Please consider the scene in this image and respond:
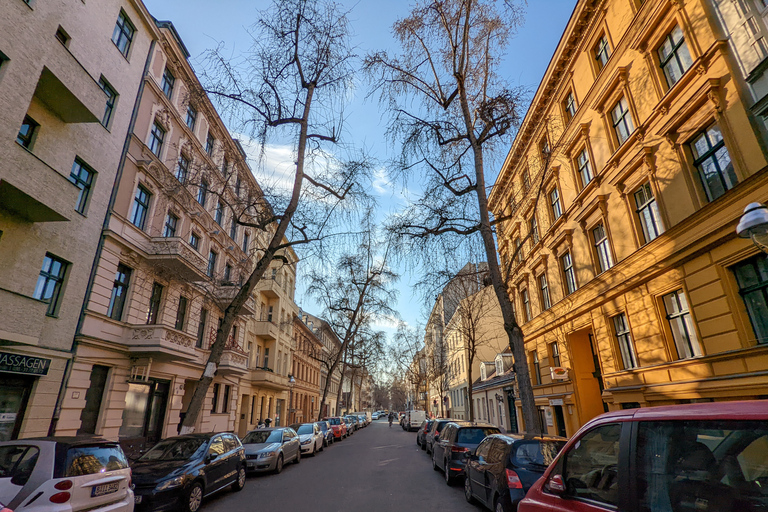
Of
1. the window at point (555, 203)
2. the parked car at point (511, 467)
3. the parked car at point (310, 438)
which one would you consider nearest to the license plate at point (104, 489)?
the parked car at point (511, 467)

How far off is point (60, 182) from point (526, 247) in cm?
2057

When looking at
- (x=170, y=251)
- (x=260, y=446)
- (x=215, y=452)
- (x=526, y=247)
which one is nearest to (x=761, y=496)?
(x=215, y=452)

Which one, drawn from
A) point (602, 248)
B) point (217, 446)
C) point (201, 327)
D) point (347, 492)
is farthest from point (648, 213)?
point (201, 327)

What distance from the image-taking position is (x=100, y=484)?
550 centimetres

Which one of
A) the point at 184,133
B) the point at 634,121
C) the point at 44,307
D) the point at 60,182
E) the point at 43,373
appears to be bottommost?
the point at 43,373

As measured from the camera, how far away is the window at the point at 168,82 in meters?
17.5

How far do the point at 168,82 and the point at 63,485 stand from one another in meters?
18.0

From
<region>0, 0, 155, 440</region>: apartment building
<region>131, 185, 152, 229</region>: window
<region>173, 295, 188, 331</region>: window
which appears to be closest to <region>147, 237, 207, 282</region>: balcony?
<region>131, 185, 152, 229</region>: window

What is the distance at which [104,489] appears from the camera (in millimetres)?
5551


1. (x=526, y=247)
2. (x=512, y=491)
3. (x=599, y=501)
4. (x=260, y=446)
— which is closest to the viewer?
(x=599, y=501)

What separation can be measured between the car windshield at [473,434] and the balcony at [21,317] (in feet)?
37.8

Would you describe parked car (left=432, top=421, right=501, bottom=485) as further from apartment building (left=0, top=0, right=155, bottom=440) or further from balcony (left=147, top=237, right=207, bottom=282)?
balcony (left=147, top=237, right=207, bottom=282)

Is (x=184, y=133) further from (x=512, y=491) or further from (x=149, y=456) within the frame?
(x=512, y=491)

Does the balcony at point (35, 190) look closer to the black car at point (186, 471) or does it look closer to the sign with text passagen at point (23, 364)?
the sign with text passagen at point (23, 364)
